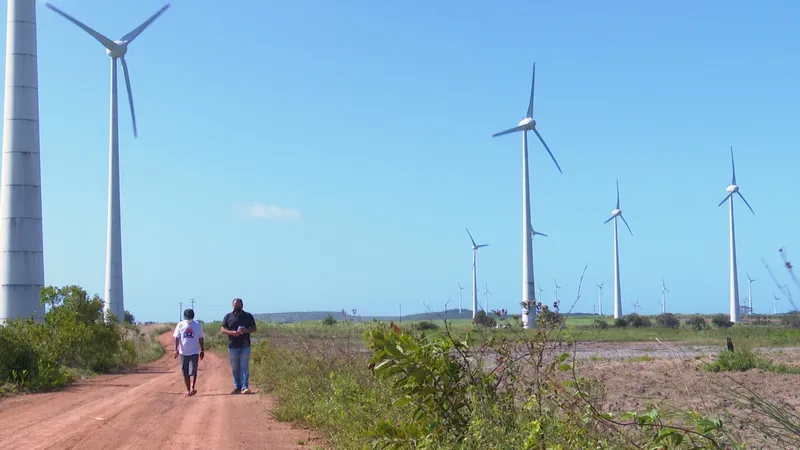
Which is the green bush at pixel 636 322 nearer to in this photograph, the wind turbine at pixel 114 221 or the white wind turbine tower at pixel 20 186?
the wind turbine at pixel 114 221

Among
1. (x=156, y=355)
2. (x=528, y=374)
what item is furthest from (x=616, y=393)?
(x=156, y=355)

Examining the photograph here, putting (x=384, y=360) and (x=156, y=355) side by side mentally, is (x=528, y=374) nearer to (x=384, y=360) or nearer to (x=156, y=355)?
(x=384, y=360)

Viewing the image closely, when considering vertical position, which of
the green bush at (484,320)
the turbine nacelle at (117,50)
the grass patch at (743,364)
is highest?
the turbine nacelle at (117,50)

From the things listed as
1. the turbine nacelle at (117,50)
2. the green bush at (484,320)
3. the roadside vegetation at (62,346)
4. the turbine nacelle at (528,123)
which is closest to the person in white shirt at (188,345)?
the roadside vegetation at (62,346)

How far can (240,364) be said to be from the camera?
1588 centimetres

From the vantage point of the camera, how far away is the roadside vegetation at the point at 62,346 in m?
16.9

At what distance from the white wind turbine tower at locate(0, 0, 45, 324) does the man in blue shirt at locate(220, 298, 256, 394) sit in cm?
840

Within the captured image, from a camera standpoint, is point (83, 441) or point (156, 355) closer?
point (83, 441)

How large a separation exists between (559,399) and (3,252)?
63.3 feet

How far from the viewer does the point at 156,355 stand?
35625 millimetres

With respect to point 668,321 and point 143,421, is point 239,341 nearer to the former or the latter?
point 143,421

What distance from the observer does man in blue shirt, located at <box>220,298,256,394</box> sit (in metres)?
15.7

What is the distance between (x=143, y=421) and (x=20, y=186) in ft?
41.3

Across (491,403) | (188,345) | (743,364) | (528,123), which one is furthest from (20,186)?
(528,123)
